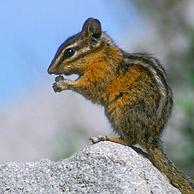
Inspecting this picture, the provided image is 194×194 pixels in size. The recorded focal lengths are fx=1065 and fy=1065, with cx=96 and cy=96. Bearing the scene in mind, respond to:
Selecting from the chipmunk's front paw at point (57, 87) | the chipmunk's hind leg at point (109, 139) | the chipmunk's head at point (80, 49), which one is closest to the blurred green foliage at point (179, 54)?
the chipmunk's head at point (80, 49)

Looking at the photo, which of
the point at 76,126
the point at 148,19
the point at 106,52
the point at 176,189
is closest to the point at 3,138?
the point at 148,19

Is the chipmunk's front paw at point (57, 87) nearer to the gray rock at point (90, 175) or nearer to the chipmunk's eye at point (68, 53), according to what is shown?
the chipmunk's eye at point (68, 53)

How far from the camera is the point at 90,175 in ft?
22.6

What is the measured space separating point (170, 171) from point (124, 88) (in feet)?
2.66

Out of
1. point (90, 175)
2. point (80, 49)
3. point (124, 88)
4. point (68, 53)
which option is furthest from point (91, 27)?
point (90, 175)

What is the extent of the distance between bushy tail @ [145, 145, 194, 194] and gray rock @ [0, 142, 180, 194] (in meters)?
0.41

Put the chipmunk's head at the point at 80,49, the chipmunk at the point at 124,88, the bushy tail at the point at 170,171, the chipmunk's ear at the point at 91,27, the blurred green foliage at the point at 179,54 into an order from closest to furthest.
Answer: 1. the bushy tail at the point at 170,171
2. the chipmunk at the point at 124,88
3. the chipmunk's head at the point at 80,49
4. the chipmunk's ear at the point at 91,27
5. the blurred green foliage at the point at 179,54

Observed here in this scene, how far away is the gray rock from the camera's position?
6805 millimetres

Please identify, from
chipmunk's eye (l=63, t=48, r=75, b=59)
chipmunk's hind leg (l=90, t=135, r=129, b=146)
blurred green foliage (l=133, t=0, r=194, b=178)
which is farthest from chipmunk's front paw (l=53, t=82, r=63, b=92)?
blurred green foliage (l=133, t=0, r=194, b=178)

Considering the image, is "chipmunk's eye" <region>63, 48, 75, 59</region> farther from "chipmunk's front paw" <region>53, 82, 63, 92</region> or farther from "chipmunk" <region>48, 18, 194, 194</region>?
"chipmunk's front paw" <region>53, 82, 63, 92</region>

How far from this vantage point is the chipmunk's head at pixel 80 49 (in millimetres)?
8469

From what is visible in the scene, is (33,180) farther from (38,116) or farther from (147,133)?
(38,116)

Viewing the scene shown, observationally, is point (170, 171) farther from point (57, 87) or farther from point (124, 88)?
point (57, 87)

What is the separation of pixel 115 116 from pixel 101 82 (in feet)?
1.57
